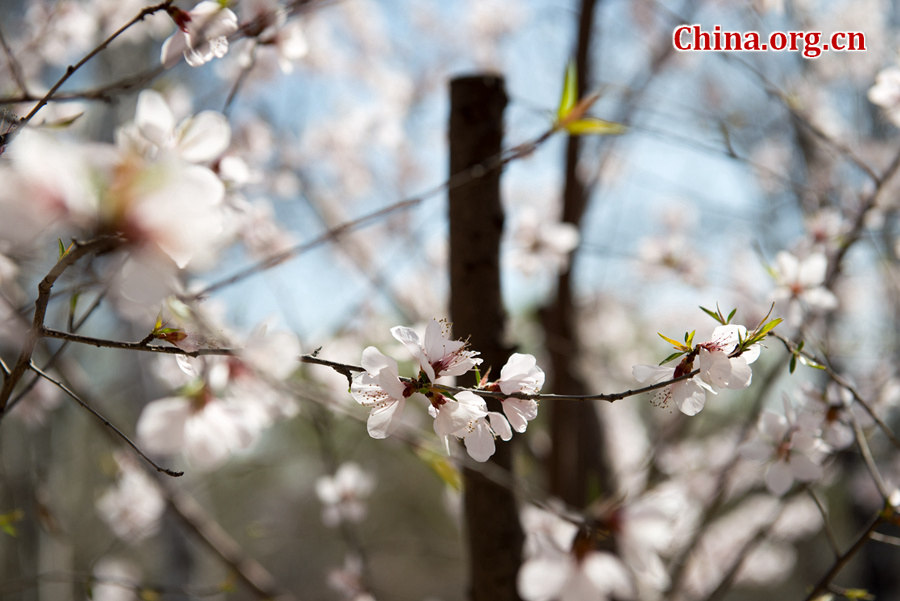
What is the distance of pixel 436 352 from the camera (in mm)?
429

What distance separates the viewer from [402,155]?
2896mm

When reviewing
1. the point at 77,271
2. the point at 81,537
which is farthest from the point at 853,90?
the point at 81,537

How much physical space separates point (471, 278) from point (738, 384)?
1.16 feet

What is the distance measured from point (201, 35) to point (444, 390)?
0.37 metres

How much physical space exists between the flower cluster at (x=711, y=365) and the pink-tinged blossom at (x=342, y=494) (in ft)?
2.91

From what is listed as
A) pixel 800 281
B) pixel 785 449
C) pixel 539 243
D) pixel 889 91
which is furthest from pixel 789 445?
pixel 539 243

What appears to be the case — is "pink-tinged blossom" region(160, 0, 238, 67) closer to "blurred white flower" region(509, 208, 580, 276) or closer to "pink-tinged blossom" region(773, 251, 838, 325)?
"pink-tinged blossom" region(773, 251, 838, 325)

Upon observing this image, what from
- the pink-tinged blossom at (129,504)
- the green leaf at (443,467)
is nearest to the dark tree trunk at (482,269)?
the green leaf at (443,467)

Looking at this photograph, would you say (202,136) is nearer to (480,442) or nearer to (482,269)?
(480,442)

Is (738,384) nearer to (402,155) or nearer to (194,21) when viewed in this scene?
(194,21)

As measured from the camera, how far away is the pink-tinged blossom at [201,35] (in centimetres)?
50

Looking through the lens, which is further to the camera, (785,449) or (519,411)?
(785,449)

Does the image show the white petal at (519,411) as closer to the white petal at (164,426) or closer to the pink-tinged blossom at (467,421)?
the pink-tinged blossom at (467,421)

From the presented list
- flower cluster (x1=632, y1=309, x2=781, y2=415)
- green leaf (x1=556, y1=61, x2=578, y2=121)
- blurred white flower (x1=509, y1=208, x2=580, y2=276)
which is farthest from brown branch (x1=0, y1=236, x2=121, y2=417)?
blurred white flower (x1=509, y1=208, x2=580, y2=276)
